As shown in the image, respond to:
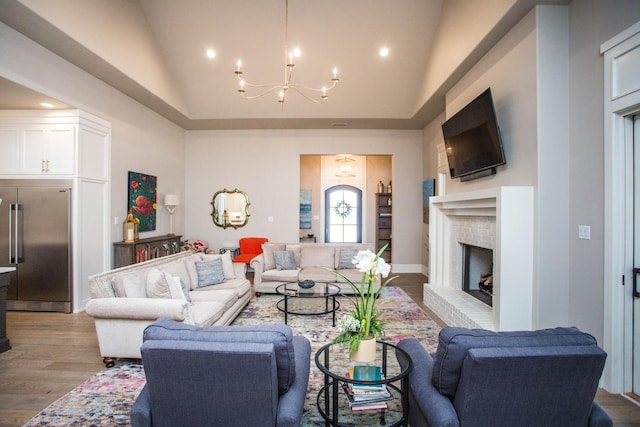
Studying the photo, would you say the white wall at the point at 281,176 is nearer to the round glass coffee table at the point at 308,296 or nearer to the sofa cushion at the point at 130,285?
the round glass coffee table at the point at 308,296

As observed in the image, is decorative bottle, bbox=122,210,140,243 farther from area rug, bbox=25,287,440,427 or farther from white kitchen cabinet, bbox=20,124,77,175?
area rug, bbox=25,287,440,427

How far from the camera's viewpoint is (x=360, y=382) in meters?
1.81

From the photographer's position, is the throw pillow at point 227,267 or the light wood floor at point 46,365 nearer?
the light wood floor at point 46,365

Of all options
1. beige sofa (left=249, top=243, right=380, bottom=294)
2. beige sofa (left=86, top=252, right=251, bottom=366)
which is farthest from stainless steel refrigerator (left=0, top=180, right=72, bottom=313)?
beige sofa (left=249, top=243, right=380, bottom=294)

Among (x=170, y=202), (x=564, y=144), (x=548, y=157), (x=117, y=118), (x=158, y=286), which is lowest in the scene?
(x=158, y=286)

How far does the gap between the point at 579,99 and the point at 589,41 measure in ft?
1.51

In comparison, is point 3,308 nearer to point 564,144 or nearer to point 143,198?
point 143,198

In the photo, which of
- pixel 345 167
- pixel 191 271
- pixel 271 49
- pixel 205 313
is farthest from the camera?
pixel 345 167

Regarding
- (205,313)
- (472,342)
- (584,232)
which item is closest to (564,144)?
(584,232)

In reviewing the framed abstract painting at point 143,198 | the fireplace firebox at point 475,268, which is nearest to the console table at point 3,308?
the framed abstract painting at point 143,198

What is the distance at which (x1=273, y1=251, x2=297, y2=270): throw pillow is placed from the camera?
568 cm

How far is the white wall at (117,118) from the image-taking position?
3.70 m

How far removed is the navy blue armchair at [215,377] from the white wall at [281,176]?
6.02 metres

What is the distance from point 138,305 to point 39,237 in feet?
9.34
